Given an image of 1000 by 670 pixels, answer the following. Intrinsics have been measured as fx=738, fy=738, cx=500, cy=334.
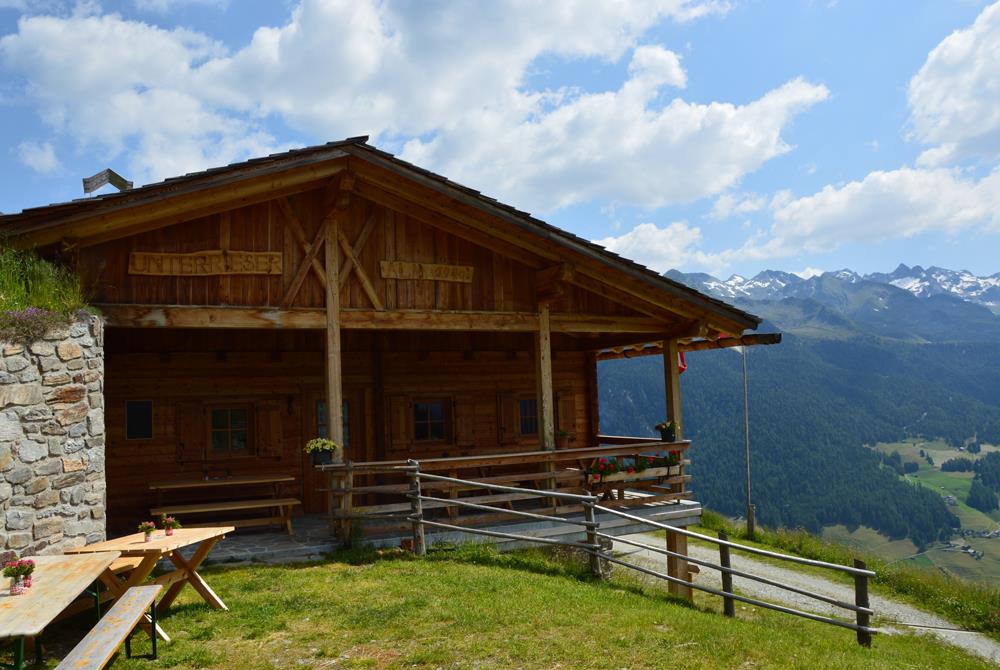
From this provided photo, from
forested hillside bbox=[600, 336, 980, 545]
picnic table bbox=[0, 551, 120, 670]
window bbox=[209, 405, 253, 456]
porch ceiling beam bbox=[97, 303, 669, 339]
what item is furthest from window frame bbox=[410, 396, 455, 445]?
forested hillside bbox=[600, 336, 980, 545]

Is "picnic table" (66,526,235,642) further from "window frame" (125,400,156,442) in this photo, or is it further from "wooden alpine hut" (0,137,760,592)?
"window frame" (125,400,156,442)

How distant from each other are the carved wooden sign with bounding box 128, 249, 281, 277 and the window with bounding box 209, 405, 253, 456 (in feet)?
12.2

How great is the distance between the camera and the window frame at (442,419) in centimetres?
1388

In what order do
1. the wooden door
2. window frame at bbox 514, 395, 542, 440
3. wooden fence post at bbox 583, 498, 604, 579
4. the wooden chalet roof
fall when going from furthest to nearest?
window frame at bbox 514, 395, 542, 440, the wooden door, wooden fence post at bbox 583, 498, 604, 579, the wooden chalet roof

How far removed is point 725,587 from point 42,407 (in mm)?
7690

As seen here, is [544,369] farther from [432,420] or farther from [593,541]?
[432,420]

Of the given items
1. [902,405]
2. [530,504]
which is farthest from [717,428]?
[530,504]

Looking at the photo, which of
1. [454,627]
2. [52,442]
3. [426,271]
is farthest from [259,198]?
[454,627]

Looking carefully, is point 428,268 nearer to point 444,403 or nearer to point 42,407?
point 444,403

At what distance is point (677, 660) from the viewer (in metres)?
5.84

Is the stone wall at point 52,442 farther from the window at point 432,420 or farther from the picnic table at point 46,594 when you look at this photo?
the window at point 432,420

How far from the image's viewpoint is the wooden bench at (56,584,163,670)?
176 inches

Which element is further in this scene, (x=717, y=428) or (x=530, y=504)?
(x=717, y=428)

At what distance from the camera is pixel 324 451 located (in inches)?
383
